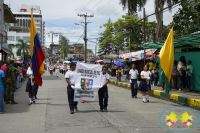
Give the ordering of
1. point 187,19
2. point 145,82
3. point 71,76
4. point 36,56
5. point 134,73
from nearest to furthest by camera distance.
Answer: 1. point 71,76
2. point 36,56
3. point 145,82
4. point 134,73
5. point 187,19

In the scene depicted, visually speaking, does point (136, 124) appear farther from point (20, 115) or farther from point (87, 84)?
point (20, 115)

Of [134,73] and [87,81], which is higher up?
[134,73]

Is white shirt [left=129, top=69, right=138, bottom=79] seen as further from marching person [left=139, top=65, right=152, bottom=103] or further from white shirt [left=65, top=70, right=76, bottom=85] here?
white shirt [left=65, top=70, right=76, bottom=85]

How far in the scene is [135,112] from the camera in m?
8.94

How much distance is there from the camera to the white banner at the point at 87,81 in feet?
29.1

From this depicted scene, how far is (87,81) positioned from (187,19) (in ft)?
Answer: 58.1

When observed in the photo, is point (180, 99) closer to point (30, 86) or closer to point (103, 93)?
point (103, 93)

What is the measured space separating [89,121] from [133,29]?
106 feet

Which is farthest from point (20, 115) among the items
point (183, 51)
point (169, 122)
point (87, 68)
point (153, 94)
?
point (183, 51)

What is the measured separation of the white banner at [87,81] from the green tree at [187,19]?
16.3 m

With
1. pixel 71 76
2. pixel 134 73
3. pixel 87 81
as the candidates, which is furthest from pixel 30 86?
pixel 134 73

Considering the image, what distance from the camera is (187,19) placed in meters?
23.7

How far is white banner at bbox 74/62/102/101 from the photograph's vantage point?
349 inches

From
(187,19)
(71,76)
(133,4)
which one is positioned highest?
(133,4)
